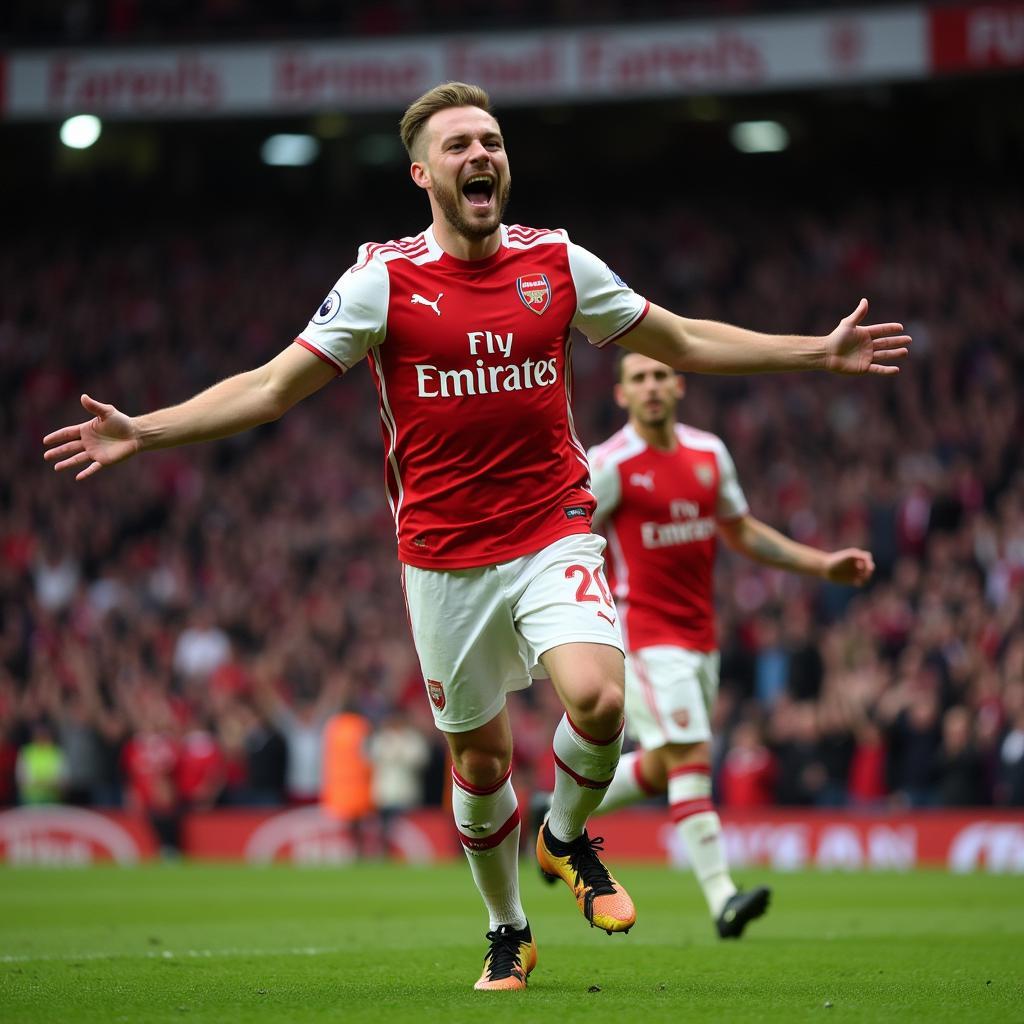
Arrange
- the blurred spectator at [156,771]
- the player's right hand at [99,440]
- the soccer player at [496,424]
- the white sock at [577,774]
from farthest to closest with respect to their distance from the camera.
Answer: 1. the blurred spectator at [156,771]
2. the white sock at [577,774]
3. the soccer player at [496,424]
4. the player's right hand at [99,440]

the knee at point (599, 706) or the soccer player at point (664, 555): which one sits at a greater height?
the soccer player at point (664, 555)

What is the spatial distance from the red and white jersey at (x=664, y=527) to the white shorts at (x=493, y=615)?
3365mm

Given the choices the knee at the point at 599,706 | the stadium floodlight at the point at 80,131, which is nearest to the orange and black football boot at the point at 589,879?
the knee at the point at 599,706

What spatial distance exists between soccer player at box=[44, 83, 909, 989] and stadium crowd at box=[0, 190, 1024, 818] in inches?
450

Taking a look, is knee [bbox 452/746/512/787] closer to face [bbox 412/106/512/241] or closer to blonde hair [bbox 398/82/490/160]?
face [bbox 412/106/512/241]

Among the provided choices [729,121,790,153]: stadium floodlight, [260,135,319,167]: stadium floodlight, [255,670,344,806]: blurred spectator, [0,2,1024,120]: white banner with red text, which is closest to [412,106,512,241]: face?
[255,670,344,806]: blurred spectator

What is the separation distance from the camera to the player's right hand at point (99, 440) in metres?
5.36


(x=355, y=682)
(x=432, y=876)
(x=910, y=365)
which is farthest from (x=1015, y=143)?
(x=432, y=876)

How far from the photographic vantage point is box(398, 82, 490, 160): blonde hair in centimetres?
614

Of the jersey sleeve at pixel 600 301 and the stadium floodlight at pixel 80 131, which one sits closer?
the jersey sleeve at pixel 600 301

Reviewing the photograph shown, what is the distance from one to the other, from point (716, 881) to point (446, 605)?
3.48m

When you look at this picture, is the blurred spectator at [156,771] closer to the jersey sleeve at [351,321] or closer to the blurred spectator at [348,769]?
the blurred spectator at [348,769]

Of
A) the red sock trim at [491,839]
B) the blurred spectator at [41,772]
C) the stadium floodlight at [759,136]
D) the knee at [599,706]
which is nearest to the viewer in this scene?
the knee at [599,706]

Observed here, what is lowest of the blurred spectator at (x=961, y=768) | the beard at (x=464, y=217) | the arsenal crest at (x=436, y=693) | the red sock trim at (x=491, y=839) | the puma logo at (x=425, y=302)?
the red sock trim at (x=491, y=839)
